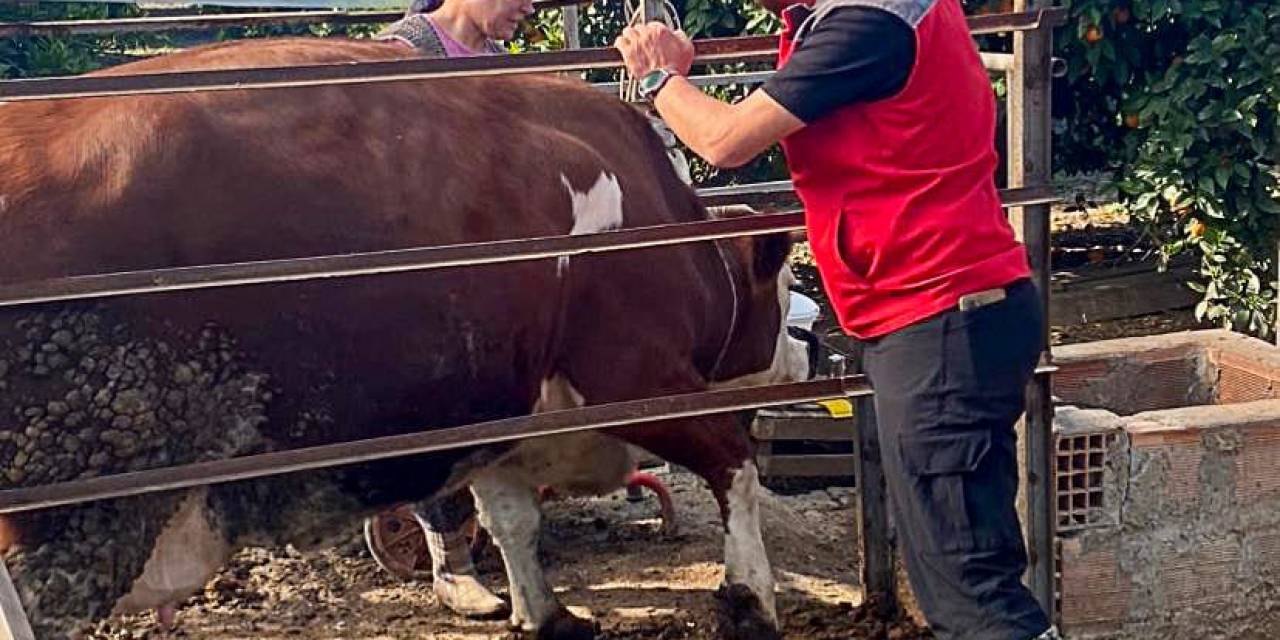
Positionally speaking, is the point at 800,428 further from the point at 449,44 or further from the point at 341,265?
Answer: the point at 341,265

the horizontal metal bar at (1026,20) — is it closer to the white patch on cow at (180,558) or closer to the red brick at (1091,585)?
the red brick at (1091,585)

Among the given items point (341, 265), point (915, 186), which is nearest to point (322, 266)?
point (341, 265)

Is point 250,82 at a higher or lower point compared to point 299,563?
higher

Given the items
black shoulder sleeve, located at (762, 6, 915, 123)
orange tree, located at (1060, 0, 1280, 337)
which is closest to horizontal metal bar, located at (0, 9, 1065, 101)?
black shoulder sleeve, located at (762, 6, 915, 123)

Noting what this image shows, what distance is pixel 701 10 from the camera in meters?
8.27

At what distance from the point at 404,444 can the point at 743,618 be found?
160cm

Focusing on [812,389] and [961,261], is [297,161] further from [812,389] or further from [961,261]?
[961,261]

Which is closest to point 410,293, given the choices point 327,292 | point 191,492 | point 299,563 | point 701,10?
point 327,292

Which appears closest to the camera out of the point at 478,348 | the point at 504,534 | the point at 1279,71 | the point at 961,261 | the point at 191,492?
the point at 961,261

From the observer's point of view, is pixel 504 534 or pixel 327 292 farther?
pixel 504 534

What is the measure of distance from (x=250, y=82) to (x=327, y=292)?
60 centimetres

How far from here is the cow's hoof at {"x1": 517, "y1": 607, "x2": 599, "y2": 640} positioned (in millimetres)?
4707

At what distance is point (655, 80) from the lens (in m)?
3.09

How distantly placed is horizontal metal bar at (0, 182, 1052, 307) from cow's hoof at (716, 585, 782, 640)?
4.66 feet
